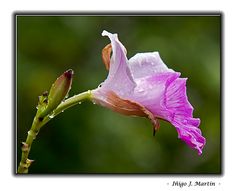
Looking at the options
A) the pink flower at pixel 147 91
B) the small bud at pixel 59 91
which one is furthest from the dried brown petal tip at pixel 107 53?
the small bud at pixel 59 91

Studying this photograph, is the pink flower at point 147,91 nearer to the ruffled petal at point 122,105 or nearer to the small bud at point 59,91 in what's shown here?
the ruffled petal at point 122,105

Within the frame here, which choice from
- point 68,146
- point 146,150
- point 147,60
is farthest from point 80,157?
point 147,60

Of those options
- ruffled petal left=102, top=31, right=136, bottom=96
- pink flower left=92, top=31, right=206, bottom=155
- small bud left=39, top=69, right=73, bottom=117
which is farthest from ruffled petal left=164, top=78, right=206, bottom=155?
small bud left=39, top=69, right=73, bottom=117

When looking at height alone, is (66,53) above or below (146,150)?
above

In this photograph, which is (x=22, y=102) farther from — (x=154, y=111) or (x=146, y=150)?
(x=154, y=111)

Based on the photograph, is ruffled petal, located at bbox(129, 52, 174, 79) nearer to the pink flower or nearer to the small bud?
the pink flower

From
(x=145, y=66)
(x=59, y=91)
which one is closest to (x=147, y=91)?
(x=145, y=66)
